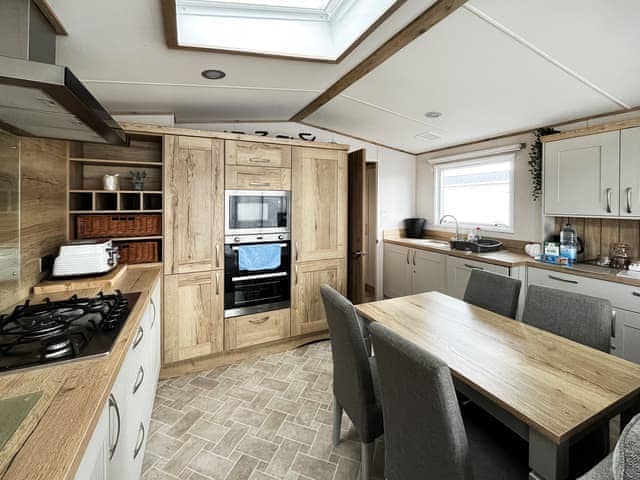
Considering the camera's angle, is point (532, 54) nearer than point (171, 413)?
Yes

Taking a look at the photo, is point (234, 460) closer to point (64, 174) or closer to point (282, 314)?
point (282, 314)

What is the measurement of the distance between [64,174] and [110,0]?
1.45 meters

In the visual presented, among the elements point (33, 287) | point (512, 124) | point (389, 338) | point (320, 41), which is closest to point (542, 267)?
point (512, 124)

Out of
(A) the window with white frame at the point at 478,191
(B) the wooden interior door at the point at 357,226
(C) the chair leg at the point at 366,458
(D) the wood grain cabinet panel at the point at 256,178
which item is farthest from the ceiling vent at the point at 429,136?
(C) the chair leg at the point at 366,458

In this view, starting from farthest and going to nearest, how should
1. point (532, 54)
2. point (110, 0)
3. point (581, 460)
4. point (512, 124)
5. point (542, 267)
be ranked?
point (512, 124)
point (542, 267)
point (532, 54)
point (110, 0)
point (581, 460)

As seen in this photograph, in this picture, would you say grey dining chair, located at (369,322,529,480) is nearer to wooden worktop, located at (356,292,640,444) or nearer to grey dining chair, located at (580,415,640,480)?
wooden worktop, located at (356,292,640,444)

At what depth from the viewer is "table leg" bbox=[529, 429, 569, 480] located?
37.1 inches

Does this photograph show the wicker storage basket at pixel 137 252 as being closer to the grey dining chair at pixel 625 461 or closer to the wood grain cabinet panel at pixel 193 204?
the wood grain cabinet panel at pixel 193 204

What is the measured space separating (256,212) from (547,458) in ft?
8.51

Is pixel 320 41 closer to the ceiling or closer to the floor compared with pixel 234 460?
closer to the ceiling

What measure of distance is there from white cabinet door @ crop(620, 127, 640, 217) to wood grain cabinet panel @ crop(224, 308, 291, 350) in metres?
2.96

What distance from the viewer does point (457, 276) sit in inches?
134

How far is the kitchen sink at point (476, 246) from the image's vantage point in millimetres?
3404

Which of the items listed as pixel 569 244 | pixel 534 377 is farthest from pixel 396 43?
pixel 569 244
